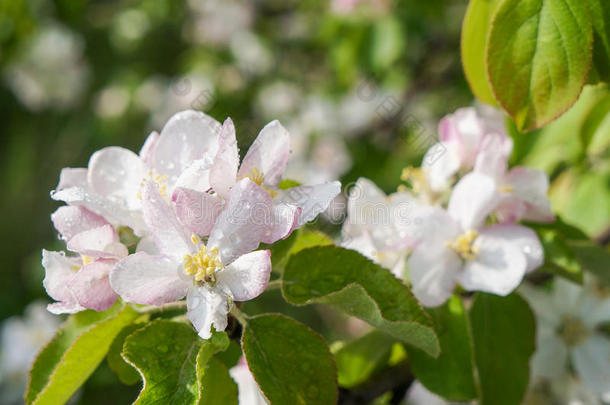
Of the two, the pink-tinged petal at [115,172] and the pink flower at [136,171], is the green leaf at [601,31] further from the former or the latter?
the pink-tinged petal at [115,172]

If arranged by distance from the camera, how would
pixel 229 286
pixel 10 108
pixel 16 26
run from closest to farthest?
1. pixel 229 286
2. pixel 16 26
3. pixel 10 108

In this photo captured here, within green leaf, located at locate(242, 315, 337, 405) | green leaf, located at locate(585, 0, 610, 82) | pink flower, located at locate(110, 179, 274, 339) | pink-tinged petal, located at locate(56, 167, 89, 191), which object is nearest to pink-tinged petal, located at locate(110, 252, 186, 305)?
pink flower, located at locate(110, 179, 274, 339)

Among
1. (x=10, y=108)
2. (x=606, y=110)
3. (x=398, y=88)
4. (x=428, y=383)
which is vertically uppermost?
(x=606, y=110)

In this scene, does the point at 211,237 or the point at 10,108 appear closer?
the point at 211,237

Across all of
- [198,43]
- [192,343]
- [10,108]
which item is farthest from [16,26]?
[10,108]

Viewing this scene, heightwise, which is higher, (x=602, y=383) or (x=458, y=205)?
(x=458, y=205)

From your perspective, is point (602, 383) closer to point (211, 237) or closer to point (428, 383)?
point (428, 383)
